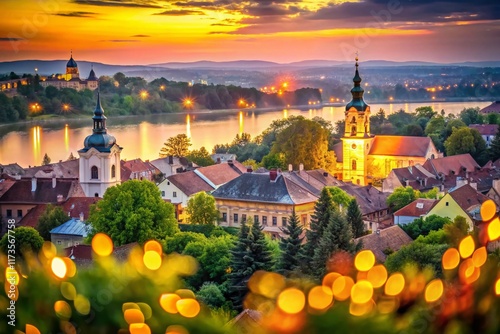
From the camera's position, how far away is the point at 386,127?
3412 centimetres

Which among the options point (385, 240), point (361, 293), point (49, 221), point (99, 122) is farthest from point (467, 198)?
point (361, 293)

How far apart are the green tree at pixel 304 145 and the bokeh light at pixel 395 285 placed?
2223cm

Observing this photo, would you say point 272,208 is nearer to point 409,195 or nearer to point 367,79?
point 409,195

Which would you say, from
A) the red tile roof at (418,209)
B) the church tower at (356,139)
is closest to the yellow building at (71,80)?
the church tower at (356,139)

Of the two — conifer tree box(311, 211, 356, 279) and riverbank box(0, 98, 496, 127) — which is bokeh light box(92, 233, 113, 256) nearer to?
conifer tree box(311, 211, 356, 279)

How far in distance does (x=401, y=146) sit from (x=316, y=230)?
53.7 feet

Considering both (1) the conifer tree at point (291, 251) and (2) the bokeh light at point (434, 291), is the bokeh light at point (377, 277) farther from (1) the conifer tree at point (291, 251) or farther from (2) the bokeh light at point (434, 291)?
(1) the conifer tree at point (291, 251)

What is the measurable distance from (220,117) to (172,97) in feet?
20.3

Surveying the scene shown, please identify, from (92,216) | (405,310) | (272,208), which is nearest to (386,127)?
(272,208)

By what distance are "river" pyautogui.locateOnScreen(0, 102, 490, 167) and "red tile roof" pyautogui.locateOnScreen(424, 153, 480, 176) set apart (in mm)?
11170

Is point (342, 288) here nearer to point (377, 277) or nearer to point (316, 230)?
point (377, 277)

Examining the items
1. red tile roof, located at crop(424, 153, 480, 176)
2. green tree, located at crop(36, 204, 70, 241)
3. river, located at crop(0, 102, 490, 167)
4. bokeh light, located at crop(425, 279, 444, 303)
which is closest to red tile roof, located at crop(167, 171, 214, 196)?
green tree, located at crop(36, 204, 70, 241)

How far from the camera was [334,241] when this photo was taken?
9.23m

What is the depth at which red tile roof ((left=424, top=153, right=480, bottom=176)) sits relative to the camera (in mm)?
22516
